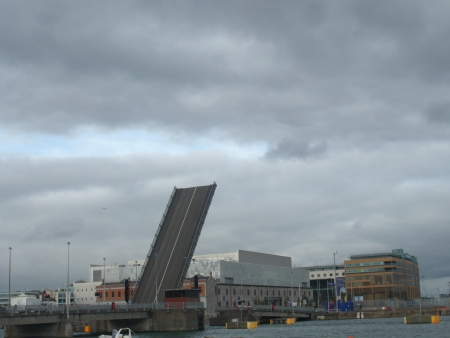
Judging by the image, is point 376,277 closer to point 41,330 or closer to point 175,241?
point 175,241

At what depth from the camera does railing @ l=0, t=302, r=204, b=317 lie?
184 feet

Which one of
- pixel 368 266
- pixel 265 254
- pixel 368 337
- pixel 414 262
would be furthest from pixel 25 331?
pixel 414 262

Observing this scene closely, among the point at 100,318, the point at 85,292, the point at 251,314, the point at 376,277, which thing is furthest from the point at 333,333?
the point at 376,277

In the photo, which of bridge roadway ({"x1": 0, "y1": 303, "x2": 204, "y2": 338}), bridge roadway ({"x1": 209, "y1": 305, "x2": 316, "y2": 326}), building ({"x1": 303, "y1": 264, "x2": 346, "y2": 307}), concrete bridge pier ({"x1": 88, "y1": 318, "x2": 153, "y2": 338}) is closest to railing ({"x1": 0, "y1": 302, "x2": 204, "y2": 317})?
bridge roadway ({"x1": 0, "y1": 303, "x2": 204, "y2": 338})

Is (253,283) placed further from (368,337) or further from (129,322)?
(368,337)

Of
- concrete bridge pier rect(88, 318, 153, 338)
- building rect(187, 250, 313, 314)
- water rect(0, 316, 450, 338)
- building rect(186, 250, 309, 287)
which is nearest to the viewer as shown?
water rect(0, 316, 450, 338)

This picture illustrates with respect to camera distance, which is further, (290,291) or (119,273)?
(290,291)

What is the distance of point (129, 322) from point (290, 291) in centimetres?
7192

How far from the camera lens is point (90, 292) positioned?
122125 mm

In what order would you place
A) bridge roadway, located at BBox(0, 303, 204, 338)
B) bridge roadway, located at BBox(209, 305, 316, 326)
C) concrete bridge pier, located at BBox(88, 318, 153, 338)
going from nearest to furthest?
bridge roadway, located at BBox(0, 303, 204, 338) → concrete bridge pier, located at BBox(88, 318, 153, 338) → bridge roadway, located at BBox(209, 305, 316, 326)

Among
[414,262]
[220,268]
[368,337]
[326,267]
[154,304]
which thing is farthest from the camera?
[326,267]

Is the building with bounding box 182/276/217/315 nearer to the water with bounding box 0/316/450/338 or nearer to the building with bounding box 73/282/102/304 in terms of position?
the building with bounding box 73/282/102/304

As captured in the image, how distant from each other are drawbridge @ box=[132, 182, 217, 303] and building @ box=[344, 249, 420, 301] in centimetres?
7511

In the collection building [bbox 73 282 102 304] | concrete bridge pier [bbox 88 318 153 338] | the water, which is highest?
building [bbox 73 282 102 304]
